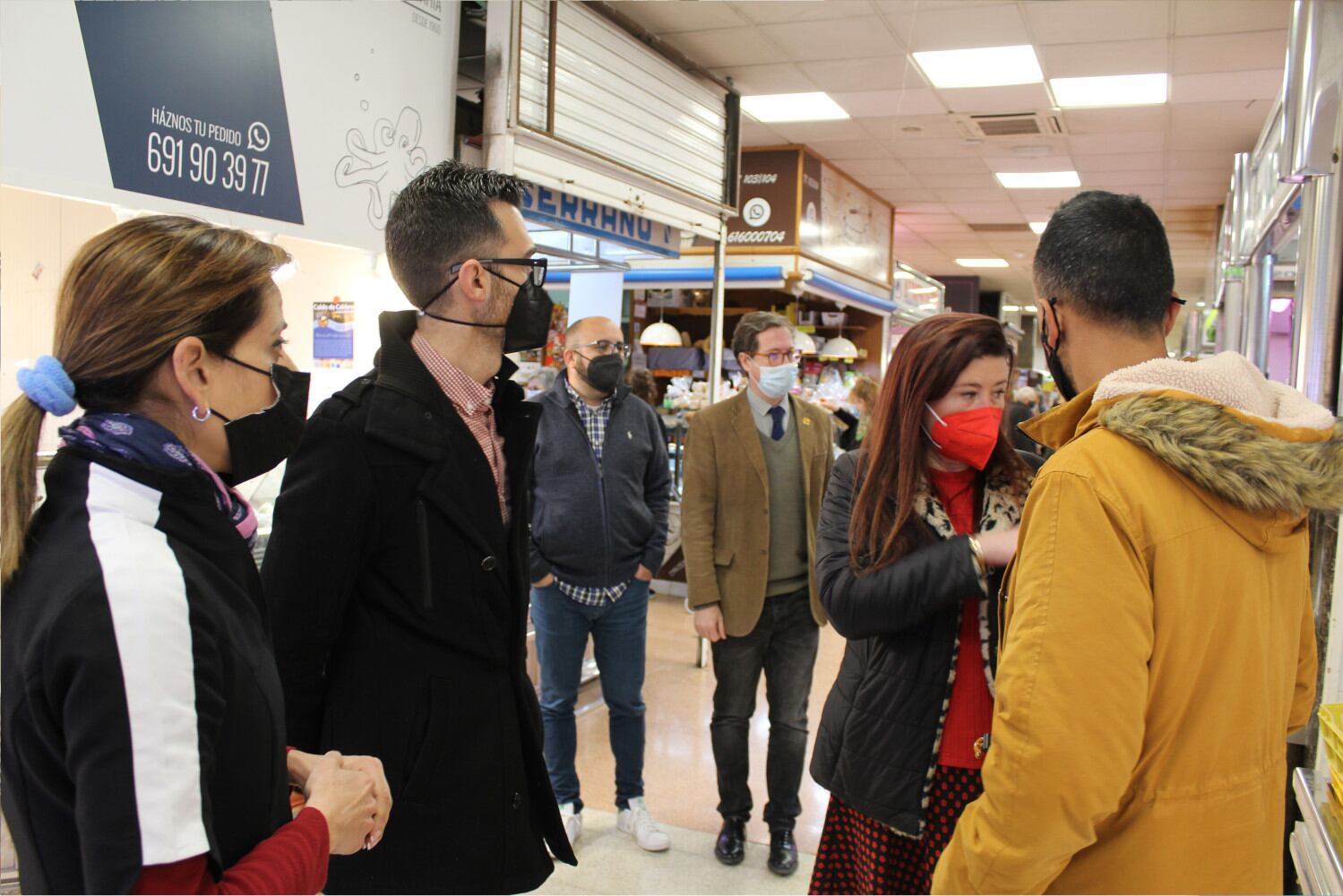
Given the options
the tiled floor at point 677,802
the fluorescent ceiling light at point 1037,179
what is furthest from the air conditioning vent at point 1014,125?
the tiled floor at point 677,802

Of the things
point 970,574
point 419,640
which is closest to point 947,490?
point 970,574

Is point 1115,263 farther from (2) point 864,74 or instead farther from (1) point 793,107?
(1) point 793,107

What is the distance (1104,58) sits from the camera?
5633 millimetres

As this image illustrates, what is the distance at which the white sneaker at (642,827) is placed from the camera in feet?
10.8

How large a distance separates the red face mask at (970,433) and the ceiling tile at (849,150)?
6328 mm

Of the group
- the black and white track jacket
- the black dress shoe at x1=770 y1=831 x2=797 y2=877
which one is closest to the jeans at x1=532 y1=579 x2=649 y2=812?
the black dress shoe at x1=770 y1=831 x2=797 y2=877

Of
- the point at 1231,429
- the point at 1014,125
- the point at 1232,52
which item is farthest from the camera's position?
the point at 1014,125

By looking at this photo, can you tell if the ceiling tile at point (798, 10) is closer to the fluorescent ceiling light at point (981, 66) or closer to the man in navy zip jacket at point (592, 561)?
the fluorescent ceiling light at point (981, 66)

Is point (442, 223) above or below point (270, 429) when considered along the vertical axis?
above

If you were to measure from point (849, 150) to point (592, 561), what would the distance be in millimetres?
5813

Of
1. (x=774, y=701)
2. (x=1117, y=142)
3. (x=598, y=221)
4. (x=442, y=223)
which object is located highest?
(x=1117, y=142)

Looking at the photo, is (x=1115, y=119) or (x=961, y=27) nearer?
(x=961, y=27)

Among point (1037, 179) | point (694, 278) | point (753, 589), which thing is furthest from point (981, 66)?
point (753, 589)

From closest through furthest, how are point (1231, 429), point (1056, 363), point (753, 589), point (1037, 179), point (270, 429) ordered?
1. point (1231, 429)
2. point (270, 429)
3. point (1056, 363)
4. point (753, 589)
5. point (1037, 179)
